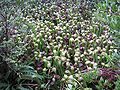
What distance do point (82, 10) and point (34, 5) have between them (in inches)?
45.8

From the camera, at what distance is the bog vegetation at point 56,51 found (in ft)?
10.2

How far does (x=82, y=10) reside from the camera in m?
5.52

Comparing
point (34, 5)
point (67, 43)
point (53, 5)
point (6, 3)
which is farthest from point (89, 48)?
point (34, 5)

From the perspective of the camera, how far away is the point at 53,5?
224 inches

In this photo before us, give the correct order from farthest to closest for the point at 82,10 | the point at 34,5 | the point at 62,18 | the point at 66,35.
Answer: the point at 34,5 → the point at 82,10 → the point at 62,18 → the point at 66,35

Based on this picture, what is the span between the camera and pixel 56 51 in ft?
12.5

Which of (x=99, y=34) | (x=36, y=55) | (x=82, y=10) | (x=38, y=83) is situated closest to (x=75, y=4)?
(x=82, y=10)

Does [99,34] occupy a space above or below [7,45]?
below

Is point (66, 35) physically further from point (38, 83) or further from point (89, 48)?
point (38, 83)

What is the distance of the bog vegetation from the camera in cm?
311

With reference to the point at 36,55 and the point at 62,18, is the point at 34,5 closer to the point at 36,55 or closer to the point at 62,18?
the point at 62,18

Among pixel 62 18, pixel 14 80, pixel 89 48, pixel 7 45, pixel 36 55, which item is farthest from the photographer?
pixel 62 18

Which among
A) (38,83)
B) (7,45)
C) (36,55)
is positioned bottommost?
(38,83)

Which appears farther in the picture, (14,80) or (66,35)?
(66,35)
